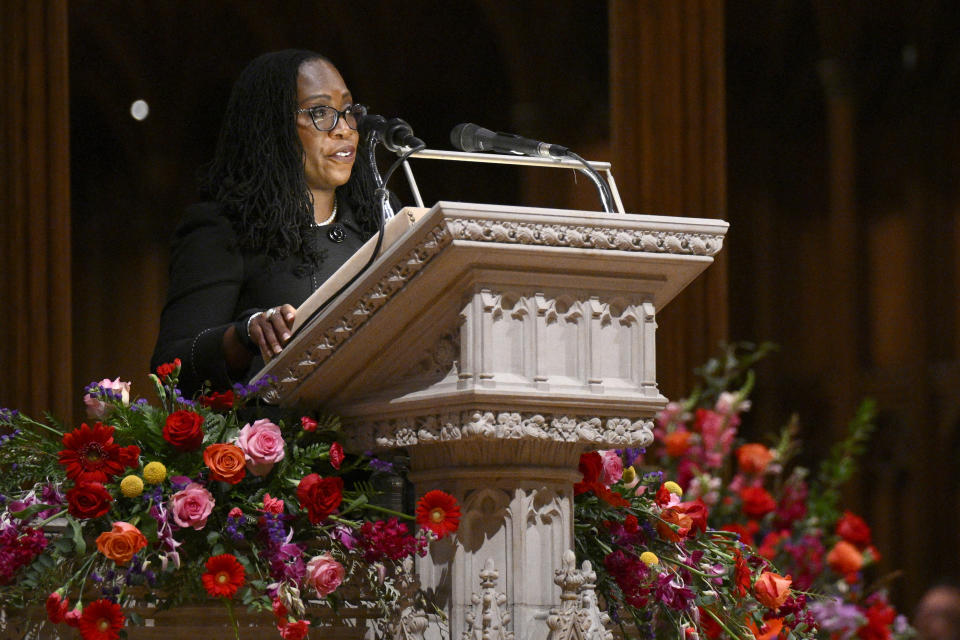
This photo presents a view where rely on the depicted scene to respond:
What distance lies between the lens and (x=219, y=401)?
250cm

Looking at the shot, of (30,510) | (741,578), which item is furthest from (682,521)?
(30,510)

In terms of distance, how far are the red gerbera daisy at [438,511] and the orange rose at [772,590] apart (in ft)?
1.90

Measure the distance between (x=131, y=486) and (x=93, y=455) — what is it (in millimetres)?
73

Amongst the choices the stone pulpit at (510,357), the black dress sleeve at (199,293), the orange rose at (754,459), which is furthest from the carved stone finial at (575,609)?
the orange rose at (754,459)

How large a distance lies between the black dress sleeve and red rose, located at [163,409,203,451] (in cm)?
33

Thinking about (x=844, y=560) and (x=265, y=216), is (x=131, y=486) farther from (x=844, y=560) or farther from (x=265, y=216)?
(x=844, y=560)

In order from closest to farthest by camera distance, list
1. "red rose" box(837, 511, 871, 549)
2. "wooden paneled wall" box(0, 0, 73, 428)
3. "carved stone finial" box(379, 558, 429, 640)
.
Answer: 1. "carved stone finial" box(379, 558, 429, 640)
2. "red rose" box(837, 511, 871, 549)
3. "wooden paneled wall" box(0, 0, 73, 428)

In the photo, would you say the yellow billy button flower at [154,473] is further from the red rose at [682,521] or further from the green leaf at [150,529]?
the red rose at [682,521]

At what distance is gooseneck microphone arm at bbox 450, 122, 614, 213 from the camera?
245cm

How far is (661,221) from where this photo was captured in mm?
2178

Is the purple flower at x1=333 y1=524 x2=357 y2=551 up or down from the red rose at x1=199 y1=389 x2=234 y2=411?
down

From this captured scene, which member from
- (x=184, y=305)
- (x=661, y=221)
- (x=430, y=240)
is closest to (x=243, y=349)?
(x=184, y=305)

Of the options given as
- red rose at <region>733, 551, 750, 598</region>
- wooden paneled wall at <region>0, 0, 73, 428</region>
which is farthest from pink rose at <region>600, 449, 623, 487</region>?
wooden paneled wall at <region>0, 0, 73, 428</region>

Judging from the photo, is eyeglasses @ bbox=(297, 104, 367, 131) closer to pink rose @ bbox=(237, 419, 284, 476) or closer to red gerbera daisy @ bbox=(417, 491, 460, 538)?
pink rose @ bbox=(237, 419, 284, 476)
